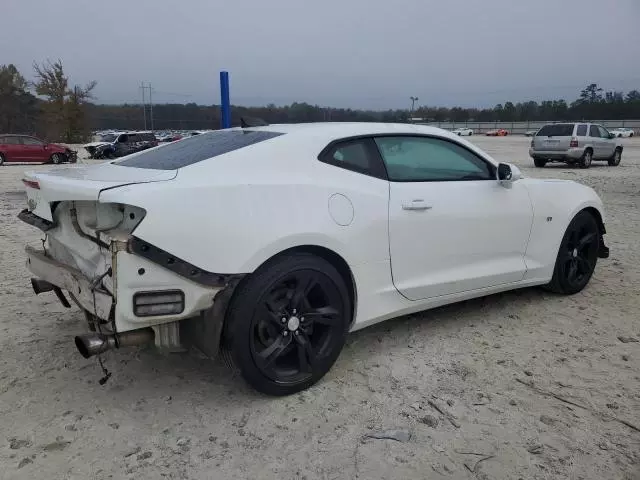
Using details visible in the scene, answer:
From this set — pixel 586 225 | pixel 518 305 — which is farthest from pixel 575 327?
pixel 586 225

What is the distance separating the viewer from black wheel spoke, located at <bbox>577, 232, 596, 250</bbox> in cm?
486

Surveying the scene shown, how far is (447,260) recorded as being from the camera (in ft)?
12.4

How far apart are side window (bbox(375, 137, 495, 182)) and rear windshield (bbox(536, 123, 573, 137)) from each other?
56.9 ft

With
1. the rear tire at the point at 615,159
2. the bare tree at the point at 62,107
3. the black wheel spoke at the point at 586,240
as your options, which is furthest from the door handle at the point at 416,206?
the bare tree at the point at 62,107

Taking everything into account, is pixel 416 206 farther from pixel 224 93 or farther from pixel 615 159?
pixel 615 159

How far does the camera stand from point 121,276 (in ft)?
8.47

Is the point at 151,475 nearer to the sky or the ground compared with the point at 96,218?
nearer to the ground

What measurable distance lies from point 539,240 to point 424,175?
1.29 metres

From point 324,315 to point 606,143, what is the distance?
66.4 feet

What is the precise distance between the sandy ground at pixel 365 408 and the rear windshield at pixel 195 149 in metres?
1.25

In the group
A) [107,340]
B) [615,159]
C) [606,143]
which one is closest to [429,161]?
[107,340]

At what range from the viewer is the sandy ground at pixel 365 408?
2.55 meters

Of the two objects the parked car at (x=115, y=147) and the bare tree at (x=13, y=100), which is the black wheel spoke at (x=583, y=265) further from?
the bare tree at (x=13, y=100)

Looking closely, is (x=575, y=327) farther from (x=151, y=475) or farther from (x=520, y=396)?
(x=151, y=475)
